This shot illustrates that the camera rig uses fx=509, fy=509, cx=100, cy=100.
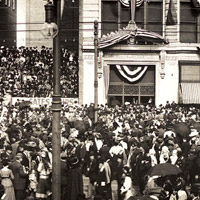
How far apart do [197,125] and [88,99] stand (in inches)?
577

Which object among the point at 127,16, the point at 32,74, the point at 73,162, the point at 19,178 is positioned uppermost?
the point at 127,16

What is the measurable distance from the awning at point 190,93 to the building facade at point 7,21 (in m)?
17.0

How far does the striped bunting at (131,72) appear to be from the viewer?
1337 inches

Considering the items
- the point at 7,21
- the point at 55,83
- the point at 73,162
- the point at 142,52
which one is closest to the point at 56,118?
the point at 55,83

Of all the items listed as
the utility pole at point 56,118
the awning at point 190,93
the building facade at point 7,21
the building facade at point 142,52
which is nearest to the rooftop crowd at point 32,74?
the building facade at point 142,52

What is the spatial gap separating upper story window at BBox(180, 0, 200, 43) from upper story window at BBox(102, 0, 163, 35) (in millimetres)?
1458

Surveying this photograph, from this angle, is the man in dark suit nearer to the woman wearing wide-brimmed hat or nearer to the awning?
the woman wearing wide-brimmed hat

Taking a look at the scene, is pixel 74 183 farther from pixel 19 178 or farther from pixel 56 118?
pixel 56 118

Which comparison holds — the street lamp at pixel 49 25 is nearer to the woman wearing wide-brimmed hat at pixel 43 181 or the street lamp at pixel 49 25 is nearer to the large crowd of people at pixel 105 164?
the large crowd of people at pixel 105 164

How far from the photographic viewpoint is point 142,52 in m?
33.6

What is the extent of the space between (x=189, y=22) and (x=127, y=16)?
4198 millimetres

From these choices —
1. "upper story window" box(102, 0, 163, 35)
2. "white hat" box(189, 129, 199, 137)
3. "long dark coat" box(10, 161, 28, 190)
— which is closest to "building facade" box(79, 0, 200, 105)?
"upper story window" box(102, 0, 163, 35)

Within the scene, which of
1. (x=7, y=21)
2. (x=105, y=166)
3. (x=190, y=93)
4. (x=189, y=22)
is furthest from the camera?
(x=7, y=21)

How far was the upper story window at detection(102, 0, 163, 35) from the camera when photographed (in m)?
34.0
